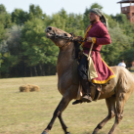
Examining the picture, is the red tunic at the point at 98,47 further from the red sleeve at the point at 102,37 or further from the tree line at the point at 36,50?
the tree line at the point at 36,50

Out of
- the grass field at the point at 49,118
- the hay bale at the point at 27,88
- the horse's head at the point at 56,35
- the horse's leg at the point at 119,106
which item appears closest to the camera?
the horse's head at the point at 56,35

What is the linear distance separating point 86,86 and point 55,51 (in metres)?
50.9

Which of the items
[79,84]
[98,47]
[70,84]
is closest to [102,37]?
[98,47]

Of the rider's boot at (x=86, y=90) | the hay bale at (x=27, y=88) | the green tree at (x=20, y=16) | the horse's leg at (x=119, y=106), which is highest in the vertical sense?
the green tree at (x=20, y=16)

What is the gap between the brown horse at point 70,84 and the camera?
6562 mm

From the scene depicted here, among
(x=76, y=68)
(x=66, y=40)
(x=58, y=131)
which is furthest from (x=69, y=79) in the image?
(x=58, y=131)

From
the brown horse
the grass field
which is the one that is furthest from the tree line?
the brown horse

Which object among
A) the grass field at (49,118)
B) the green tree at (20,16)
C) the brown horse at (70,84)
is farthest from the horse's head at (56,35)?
the green tree at (20,16)

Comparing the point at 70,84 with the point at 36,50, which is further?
the point at 36,50

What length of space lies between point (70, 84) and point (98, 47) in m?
1.31

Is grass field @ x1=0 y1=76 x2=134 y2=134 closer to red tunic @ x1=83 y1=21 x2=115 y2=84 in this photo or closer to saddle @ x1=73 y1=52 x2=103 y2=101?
saddle @ x1=73 y1=52 x2=103 y2=101

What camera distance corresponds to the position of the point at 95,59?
6840 millimetres

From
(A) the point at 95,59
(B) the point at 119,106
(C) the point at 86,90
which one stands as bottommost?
(B) the point at 119,106

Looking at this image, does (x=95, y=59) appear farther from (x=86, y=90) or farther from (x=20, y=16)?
(x=20, y=16)
